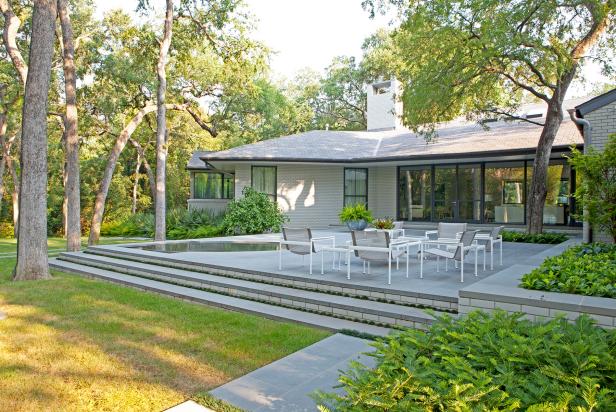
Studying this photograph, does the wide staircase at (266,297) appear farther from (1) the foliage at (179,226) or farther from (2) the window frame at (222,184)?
(2) the window frame at (222,184)

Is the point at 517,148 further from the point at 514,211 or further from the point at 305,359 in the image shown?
the point at 305,359

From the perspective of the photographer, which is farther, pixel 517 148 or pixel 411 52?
pixel 517 148

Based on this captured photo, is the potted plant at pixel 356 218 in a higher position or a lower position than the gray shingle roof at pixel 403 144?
lower

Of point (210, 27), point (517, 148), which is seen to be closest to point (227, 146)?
point (210, 27)

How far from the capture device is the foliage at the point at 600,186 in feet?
22.6

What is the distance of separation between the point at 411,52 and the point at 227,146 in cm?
2164

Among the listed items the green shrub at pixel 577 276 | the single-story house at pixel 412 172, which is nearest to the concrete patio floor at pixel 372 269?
the green shrub at pixel 577 276

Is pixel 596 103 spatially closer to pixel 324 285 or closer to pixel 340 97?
pixel 324 285

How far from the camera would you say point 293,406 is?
3430 millimetres

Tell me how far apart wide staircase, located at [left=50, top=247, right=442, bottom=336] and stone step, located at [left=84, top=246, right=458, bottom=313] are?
0.02 m

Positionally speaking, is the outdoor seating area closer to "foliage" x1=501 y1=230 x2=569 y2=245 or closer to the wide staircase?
the wide staircase

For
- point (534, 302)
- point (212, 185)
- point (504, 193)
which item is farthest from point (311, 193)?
point (534, 302)

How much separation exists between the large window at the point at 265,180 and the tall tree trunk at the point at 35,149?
10.0 meters

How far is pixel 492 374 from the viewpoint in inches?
110
